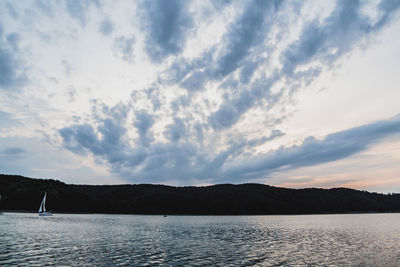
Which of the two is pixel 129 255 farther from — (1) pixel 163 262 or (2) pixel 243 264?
(2) pixel 243 264

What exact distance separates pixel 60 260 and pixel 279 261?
3084cm

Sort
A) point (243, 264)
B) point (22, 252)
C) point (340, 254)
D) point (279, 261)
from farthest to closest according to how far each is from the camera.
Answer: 1. point (340, 254)
2. point (22, 252)
3. point (279, 261)
4. point (243, 264)

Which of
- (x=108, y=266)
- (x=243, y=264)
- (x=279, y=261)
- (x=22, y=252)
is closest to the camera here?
(x=108, y=266)

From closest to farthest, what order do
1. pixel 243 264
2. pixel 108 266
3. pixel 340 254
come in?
1. pixel 108 266
2. pixel 243 264
3. pixel 340 254

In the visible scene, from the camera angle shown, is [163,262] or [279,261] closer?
[163,262]

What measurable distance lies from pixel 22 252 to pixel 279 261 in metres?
39.3

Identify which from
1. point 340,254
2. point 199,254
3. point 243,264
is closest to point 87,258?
point 199,254

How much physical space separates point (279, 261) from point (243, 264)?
6.37 m

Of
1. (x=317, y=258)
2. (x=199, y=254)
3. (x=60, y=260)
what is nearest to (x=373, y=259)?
(x=317, y=258)

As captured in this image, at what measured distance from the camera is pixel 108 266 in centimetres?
3669

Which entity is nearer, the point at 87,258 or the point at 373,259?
the point at 87,258

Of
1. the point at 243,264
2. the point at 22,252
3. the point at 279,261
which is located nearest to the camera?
the point at 243,264

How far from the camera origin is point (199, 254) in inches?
1876

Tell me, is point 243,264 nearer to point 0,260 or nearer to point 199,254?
point 199,254
